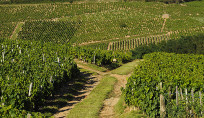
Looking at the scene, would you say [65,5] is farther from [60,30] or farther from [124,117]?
[124,117]

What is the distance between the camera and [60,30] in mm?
79250

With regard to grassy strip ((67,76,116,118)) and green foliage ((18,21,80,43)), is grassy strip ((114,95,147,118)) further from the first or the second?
green foliage ((18,21,80,43))

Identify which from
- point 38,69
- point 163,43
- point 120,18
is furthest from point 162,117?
point 120,18

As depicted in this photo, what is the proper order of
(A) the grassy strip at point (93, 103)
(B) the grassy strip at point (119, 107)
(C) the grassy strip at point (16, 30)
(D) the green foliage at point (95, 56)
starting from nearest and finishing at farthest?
(A) the grassy strip at point (93, 103)
(B) the grassy strip at point (119, 107)
(D) the green foliage at point (95, 56)
(C) the grassy strip at point (16, 30)

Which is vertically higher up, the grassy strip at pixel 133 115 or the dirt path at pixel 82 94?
the grassy strip at pixel 133 115

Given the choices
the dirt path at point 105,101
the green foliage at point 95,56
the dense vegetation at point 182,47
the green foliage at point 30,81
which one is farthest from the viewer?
the dense vegetation at point 182,47

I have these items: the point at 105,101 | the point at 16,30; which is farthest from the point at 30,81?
the point at 16,30

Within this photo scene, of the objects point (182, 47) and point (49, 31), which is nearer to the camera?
point (182, 47)

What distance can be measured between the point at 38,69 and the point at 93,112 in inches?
262

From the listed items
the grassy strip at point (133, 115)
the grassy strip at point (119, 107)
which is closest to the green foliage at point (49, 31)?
the grassy strip at point (119, 107)

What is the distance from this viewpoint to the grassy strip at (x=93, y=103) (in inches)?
667

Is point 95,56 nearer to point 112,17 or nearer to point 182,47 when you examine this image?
point 182,47

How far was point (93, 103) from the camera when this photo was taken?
19281 mm

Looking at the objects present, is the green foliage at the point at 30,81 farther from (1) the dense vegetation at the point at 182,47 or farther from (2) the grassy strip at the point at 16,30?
(2) the grassy strip at the point at 16,30
